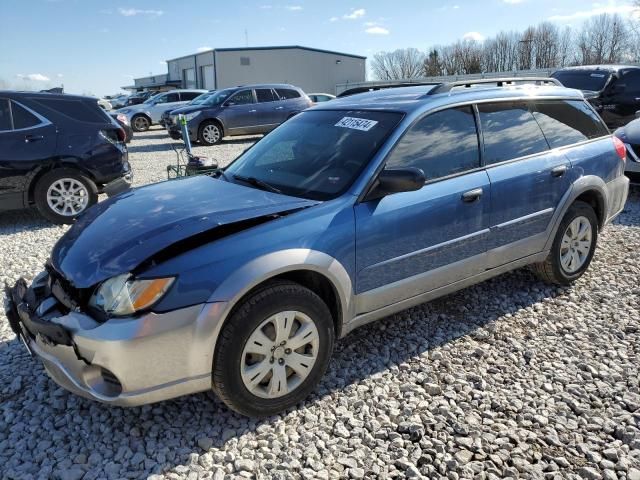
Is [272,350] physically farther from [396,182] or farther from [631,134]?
[631,134]

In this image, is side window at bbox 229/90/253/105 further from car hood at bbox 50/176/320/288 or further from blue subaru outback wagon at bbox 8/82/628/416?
car hood at bbox 50/176/320/288

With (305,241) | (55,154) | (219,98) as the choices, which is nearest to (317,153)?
(305,241)

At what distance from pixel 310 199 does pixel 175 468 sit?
1602 millimetres

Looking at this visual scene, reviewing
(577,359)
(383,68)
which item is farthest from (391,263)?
(383,68)

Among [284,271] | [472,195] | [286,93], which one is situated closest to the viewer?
[284,271]

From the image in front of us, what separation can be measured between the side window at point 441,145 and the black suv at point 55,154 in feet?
16.1

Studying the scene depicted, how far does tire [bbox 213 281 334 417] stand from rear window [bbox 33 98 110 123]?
5453 millimetres

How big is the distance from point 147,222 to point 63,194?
4554 millimetres

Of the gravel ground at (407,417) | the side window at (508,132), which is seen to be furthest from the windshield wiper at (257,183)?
the side window at (508,132)

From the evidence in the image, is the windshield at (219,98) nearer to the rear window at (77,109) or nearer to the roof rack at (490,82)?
the rear window at (77,109)

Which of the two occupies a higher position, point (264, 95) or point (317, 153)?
point (264, 95)

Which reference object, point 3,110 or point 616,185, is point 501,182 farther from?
point 3,110

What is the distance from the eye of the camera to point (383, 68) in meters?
68.1

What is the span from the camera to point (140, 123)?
22.7 m
